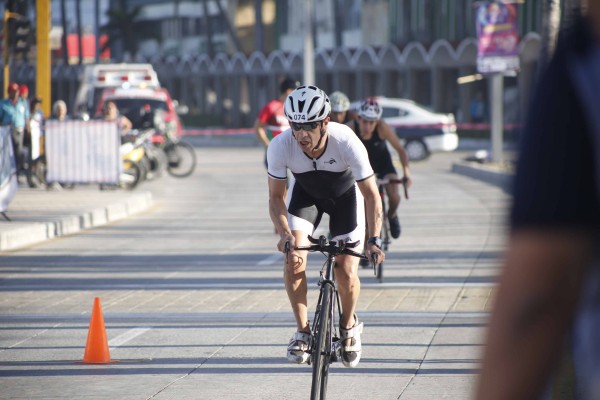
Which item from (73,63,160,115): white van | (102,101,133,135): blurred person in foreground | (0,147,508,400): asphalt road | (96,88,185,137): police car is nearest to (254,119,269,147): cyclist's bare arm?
(0,147,508,400): asphalt road

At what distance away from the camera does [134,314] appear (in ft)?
33.1

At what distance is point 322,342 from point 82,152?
54.9 ft

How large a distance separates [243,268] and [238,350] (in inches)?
185

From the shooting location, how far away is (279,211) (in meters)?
6.76

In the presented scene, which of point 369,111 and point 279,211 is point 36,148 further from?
point 279,211

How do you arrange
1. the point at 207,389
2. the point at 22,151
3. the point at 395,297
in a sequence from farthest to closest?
1. the point at 22,151
2. the point at 395,297
3. the point at 207,389

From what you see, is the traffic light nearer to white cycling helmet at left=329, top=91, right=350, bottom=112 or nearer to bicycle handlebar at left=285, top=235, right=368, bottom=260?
white cycling helmet at left=329, top=91, right=350, bottom=112

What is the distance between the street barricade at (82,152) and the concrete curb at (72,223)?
93 cm

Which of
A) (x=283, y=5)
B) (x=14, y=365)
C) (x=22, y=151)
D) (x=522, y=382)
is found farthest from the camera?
(x=283, y=5)

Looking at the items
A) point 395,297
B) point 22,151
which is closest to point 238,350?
point 395,297

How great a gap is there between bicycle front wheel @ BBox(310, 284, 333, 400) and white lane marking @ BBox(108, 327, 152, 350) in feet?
8.82

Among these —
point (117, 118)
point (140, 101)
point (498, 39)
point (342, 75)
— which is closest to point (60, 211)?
point (117, 118)

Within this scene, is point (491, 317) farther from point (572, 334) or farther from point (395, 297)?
point (395, 297)

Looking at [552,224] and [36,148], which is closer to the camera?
[552,224]
